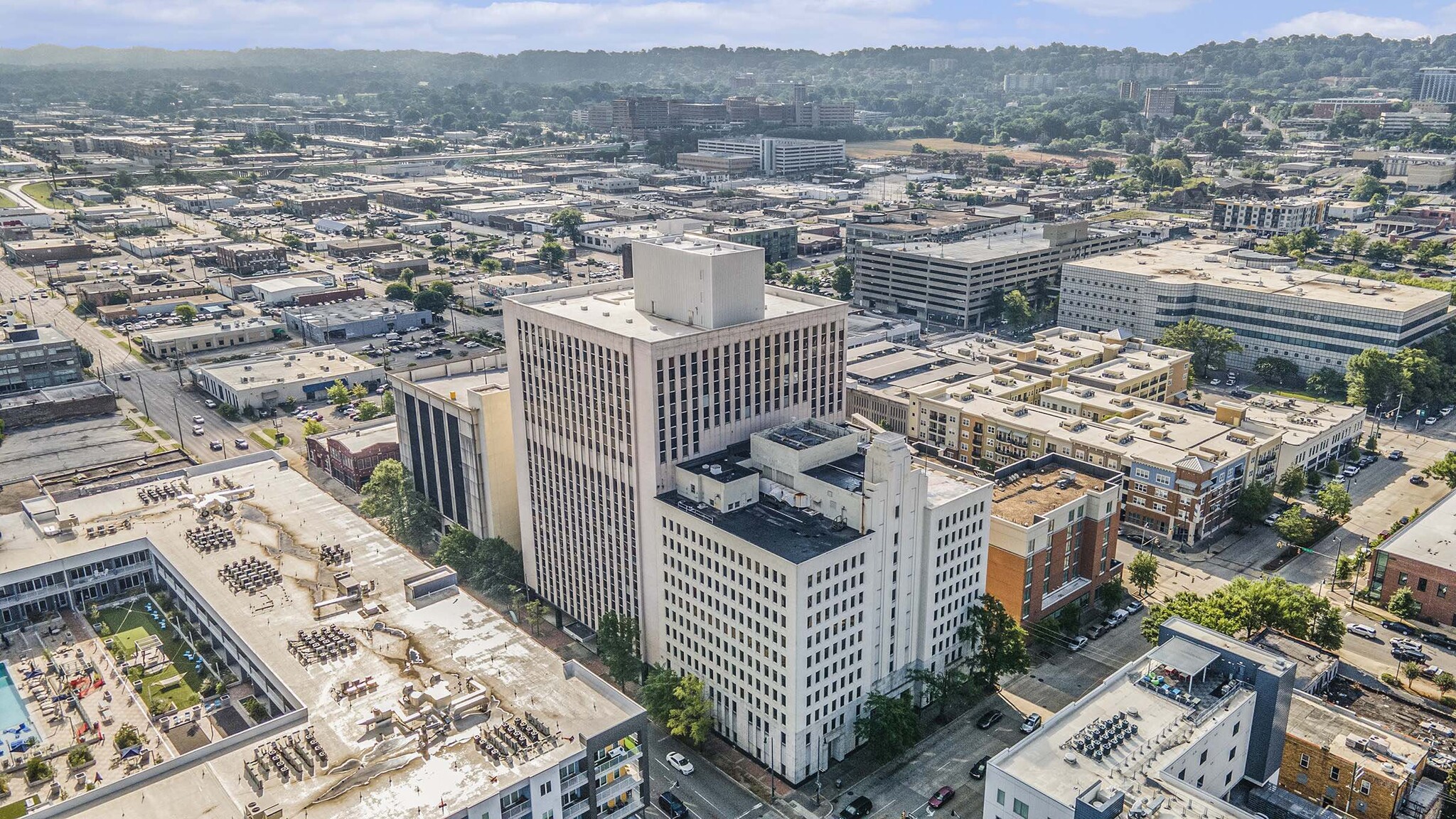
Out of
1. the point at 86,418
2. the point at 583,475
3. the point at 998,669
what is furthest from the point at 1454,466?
the point at 86,418

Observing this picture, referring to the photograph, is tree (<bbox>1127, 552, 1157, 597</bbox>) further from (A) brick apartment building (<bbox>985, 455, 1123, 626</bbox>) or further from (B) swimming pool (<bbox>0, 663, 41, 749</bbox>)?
(B) swimming pool (<bbox>0, 663, 41, 749</bbox>)

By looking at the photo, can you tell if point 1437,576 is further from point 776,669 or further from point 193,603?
point 193,603

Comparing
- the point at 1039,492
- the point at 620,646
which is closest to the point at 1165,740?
the point at 620,646

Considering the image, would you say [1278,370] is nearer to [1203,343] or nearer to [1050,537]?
[1203,343]

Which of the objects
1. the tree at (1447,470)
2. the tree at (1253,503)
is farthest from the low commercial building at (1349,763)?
the tree at (1447,470)

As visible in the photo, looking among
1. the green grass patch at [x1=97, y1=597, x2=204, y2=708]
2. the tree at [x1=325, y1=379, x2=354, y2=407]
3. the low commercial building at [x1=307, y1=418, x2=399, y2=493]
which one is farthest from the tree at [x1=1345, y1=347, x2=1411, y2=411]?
the green grass patch at [x1=97, y1=597, x2=204, y2=708]

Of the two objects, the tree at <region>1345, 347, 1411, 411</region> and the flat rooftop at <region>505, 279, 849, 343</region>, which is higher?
the flat rooftop at <region>505, 279, 849, 343</region>

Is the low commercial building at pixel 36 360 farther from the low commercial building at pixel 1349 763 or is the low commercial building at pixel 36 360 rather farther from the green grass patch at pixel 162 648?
the low commercial building at pixel 1349 763
